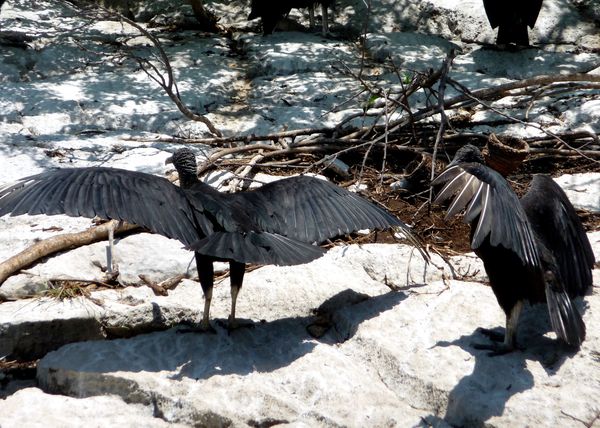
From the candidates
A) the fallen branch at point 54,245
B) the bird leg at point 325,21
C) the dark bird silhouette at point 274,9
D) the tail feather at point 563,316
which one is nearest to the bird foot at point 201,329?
the fallen branch at point 54,245

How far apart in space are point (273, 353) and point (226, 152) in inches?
79.0

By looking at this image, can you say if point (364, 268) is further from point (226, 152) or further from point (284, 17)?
point (284, 17)

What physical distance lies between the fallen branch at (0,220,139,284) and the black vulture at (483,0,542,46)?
11.8 ft

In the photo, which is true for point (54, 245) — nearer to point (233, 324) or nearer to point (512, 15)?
point (233, 324)

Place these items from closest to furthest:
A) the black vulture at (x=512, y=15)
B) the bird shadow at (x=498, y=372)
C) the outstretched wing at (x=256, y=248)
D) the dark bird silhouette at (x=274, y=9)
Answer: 1. the bird shadow at (x=498, y=372)
2. the outstretched wing at (x=256, y=248)
3. the black vulture at (x=512, y=15)
4. the dark bird silhouette at (x=274, y=9)

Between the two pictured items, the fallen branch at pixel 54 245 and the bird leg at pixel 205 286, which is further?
the fallen branch at pixel 54 245

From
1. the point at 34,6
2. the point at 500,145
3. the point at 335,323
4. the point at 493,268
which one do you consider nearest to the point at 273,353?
the point at 335,323

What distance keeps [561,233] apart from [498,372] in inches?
27.2

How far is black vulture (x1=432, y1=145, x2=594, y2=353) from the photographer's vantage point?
2840 mm

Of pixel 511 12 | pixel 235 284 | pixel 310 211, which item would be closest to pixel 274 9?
pixel 511 12

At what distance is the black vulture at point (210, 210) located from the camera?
313cm

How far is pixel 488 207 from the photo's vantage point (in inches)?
111

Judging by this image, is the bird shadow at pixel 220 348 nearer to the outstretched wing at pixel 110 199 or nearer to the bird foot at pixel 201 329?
the bird foot at pixel 201 329

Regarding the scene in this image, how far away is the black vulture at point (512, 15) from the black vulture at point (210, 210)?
3.30 m
